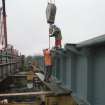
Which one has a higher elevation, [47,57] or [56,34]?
[56,34]

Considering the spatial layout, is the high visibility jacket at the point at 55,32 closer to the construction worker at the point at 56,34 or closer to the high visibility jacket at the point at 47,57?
the construction worker at the point at 56,34

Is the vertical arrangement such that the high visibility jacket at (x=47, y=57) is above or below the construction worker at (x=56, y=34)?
below

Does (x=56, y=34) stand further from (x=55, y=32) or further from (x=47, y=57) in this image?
(x=47, y=57)

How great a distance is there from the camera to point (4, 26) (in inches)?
1421

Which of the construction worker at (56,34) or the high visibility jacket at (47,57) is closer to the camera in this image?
the construction worker at (56,34)

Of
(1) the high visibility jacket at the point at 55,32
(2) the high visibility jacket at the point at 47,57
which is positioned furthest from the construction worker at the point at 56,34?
(2) the high visibility jacket at the point at 47,57

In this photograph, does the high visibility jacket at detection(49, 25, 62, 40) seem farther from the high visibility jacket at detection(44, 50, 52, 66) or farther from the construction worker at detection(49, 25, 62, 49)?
the high visibility jacket at detection(44, 50, 52, 66)

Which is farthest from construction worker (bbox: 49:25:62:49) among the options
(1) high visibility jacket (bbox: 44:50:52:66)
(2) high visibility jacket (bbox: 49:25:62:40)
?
(1) high visibility jacket (bbox: 44:50:52:66)

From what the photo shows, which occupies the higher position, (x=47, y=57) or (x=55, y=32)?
(x=55, y=32)

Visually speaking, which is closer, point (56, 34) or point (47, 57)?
point (56, 34)

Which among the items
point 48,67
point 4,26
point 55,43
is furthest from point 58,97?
point 4,26

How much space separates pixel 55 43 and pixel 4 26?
2667 cm

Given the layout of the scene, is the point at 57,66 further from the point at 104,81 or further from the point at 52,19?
the point at 104,81

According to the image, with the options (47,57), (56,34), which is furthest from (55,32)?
(47,57)
